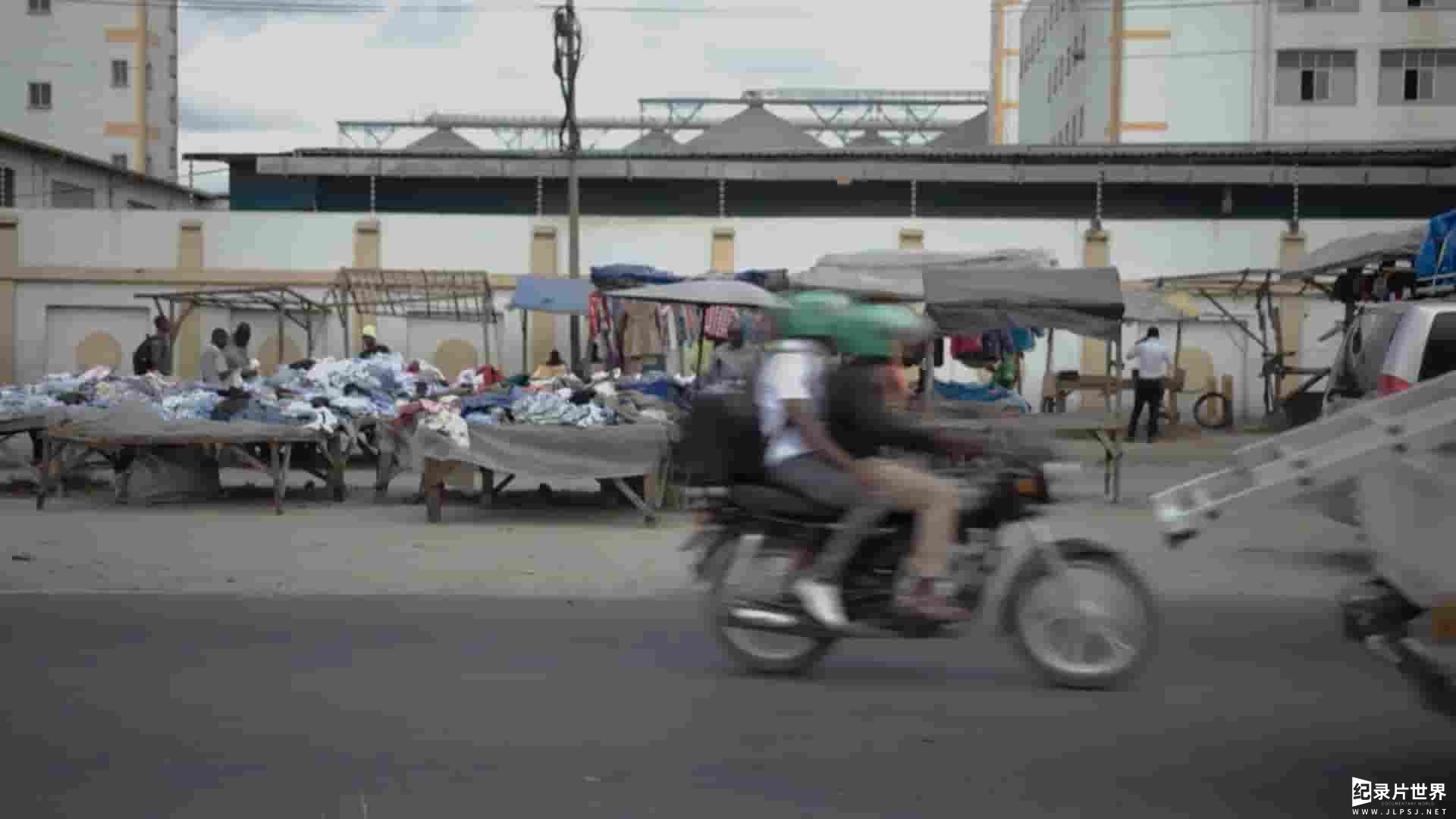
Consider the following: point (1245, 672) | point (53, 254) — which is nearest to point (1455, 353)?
point (1245, 672)

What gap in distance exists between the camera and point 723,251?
1255 inches

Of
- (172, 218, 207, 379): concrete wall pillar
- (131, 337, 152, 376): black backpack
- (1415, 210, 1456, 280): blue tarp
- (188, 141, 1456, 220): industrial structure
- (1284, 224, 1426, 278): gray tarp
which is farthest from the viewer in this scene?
(188, 141, 1456, 220): industrial structure

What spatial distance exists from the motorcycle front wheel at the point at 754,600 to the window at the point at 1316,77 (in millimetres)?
43512

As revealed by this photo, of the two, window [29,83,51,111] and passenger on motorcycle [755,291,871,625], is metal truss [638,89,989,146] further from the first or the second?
passenger on motorcycle [755,291,871,625]

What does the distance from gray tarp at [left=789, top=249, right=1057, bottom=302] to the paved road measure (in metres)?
7.71

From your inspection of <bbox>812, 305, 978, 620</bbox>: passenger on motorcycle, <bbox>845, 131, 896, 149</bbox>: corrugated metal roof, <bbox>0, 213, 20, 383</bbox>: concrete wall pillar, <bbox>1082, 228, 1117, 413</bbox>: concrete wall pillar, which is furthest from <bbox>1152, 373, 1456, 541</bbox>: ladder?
<bbox>845, 131, 896, 149</bbox>: corrugated metal roof

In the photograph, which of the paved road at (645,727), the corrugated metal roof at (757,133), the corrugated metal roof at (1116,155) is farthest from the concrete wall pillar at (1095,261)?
the paved road at (645,727)

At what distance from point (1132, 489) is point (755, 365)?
1095cm

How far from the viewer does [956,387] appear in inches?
693

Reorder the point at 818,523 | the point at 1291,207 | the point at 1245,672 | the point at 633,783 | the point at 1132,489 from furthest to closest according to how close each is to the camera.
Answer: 1. the point at 1291,207
2. the point at 1132,489
3. the point at 1245,672
4. the point at 818,523
5. the point at 633,783

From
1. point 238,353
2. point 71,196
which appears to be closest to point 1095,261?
point 238,353

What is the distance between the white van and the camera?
10797 mm

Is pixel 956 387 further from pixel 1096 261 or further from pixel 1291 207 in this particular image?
pixel 1291 207

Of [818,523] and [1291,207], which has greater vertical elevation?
[1291,207]
